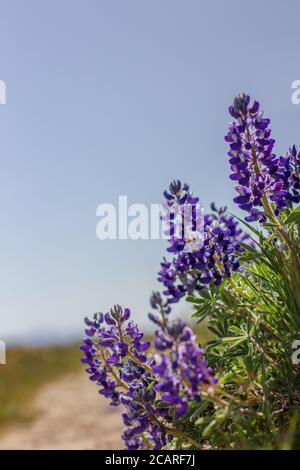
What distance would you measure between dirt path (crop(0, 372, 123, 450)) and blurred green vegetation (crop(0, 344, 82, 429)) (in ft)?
1.40

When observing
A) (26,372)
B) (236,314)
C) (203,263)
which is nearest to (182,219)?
(203,263)

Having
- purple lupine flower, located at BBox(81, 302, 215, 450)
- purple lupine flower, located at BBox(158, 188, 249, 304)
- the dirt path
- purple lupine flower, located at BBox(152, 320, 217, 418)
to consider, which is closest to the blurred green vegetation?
the dirt path

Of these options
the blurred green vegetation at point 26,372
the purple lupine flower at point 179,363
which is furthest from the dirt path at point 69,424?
the purple lupine flower at point 179,363

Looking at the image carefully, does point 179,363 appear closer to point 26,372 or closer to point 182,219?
point 182,219

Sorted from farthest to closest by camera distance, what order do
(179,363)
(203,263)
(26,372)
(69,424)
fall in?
(26,372)
(69,424)
(203,263)
(179,363)

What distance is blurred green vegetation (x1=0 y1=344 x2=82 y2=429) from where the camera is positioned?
11.8m

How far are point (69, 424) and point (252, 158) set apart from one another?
8.71 m

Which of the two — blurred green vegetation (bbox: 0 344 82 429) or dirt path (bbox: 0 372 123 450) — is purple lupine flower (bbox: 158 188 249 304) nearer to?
dirt path (bbox: 0 372 123 450)

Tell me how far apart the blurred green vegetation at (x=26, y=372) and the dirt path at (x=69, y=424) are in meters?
0.43

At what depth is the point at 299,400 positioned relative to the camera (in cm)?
318

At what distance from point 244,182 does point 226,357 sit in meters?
0.97

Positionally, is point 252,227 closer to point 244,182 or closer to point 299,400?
point 244,182

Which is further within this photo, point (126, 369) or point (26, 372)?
point (26, 372)

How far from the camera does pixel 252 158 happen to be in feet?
10.3
